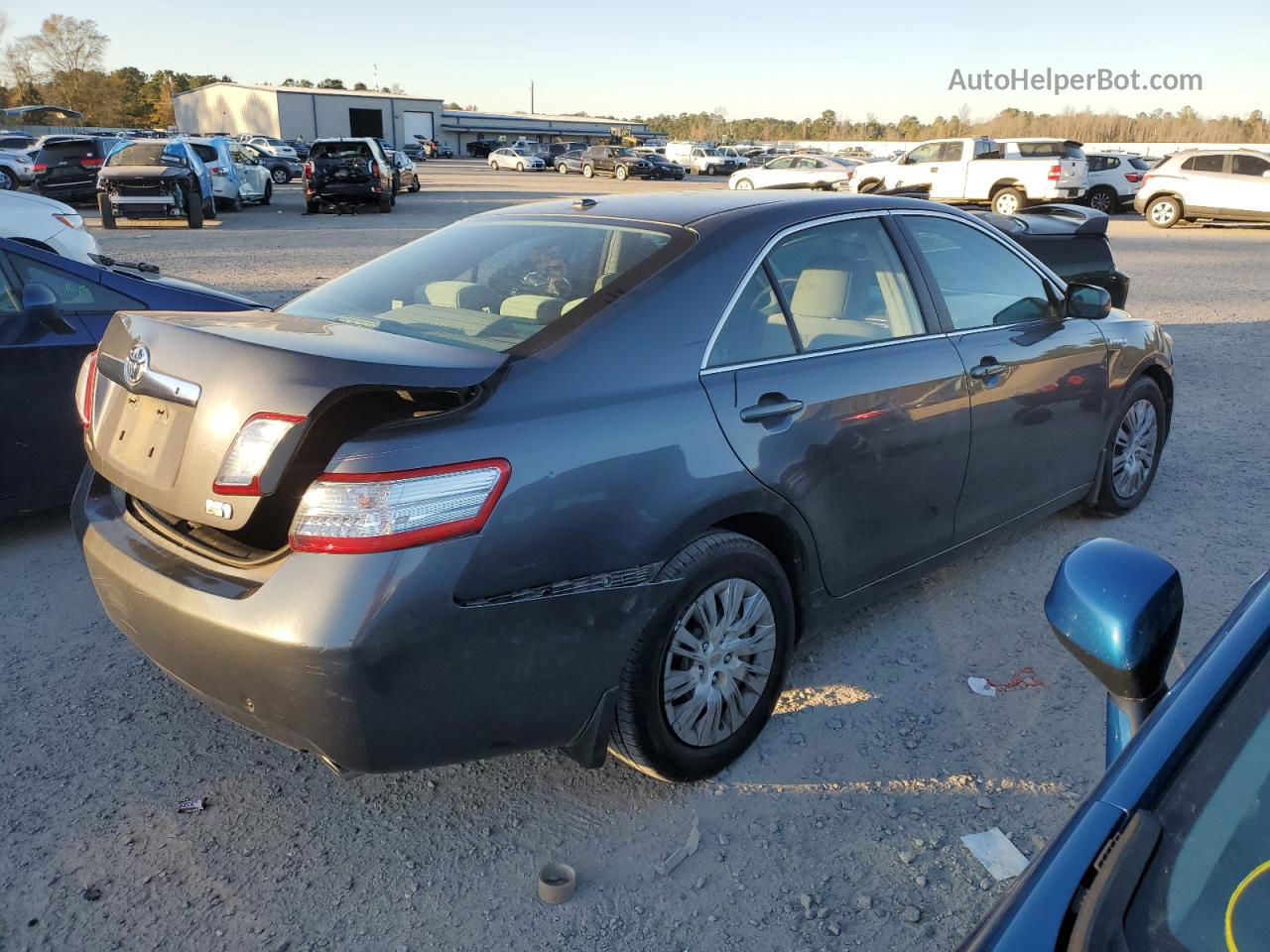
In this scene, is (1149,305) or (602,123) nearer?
(1149,305)

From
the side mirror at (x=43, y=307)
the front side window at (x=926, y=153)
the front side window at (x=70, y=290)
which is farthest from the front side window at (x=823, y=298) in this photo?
the front side window at (x=926, y=153)

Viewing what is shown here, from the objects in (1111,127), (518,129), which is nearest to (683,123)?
(518,129)

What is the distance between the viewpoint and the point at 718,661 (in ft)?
8.92

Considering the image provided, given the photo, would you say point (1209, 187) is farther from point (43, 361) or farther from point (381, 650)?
point (381, 650)

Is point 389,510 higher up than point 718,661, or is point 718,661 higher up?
point 389,510

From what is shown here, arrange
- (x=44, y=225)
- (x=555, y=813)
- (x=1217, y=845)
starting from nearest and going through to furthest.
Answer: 1. (x=1217, y=845)
2. (x=555, y=813)
3. (x=44, y=225)

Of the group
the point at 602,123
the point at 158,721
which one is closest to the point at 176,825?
the point at 158,721

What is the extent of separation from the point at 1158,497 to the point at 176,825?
15.9ft

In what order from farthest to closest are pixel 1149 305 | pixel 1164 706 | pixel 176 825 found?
pixel 1149 305
pixel 176 825
pixel 1164 706

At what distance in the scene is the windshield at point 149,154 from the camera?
18.0 meters

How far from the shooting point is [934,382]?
3305 millimetres

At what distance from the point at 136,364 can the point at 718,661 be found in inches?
70.3

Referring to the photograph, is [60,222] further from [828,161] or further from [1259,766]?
[828,161]

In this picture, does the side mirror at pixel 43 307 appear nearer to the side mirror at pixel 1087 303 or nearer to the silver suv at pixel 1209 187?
the side mirror at pixel 1087 303
